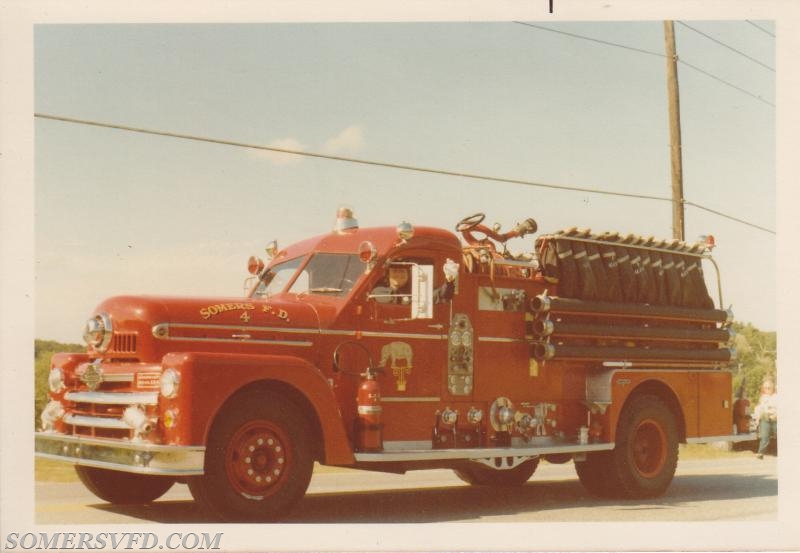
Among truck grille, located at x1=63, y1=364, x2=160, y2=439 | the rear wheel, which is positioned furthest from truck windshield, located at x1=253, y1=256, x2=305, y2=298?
the rear wheel

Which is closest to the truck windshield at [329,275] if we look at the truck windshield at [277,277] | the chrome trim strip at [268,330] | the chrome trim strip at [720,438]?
the truck windshield at [277,277]

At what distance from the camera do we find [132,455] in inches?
331

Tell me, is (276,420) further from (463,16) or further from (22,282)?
(463,16)

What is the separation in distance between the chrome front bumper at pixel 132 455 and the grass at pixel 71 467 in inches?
79.8

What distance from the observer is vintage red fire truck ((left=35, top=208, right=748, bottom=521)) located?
28.5ft

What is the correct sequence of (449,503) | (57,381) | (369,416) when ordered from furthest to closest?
(449,503), (57,381), (369,416)

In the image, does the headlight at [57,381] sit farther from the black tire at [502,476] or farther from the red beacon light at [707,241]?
the red beacon light at [707,241]

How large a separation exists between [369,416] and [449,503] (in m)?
2.17

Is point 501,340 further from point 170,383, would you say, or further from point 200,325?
point 170,383

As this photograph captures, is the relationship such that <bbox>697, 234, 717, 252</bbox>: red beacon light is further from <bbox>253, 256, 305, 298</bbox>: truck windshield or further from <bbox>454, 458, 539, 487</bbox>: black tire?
<bbox>253, 256, 305, 298</bbox>: truck windshield

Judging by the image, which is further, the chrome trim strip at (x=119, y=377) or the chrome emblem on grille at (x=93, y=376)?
the chrome emblem on grille at (x=93, y=376)

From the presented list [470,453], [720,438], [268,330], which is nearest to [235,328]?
[268,330]

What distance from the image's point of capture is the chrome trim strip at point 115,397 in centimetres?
860

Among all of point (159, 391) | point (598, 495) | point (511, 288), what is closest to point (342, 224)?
point (511, 288)
